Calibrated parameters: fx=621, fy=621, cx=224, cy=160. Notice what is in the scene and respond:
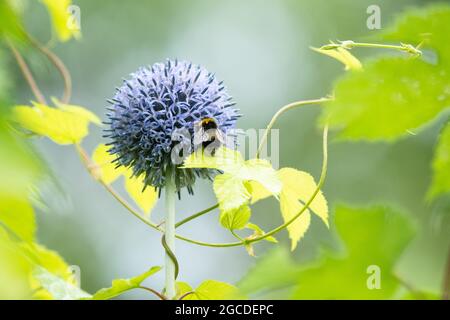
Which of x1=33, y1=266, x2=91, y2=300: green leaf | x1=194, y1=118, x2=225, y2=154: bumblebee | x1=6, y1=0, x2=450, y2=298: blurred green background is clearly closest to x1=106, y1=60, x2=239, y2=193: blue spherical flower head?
x1=194, y1=118, x2=225, y2=154: bumblebee

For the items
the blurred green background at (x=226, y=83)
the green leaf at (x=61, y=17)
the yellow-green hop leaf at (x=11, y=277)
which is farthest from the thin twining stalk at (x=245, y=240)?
the blurred green background at (x=226, y=83)

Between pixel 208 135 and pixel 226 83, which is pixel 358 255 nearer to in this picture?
pixel 208 135

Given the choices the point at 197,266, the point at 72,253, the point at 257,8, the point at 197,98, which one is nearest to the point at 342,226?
the point at 197,98

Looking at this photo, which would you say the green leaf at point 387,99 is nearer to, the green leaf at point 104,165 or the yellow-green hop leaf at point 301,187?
the yellow-green hop leaf at point 301,187

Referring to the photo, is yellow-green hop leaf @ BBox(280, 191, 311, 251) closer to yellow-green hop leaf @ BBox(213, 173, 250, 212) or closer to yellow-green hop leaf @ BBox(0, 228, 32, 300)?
yellow-green hop leaf @ BBox(213, 173, 250, 212)

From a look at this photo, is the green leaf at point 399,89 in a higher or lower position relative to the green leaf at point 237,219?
higher
